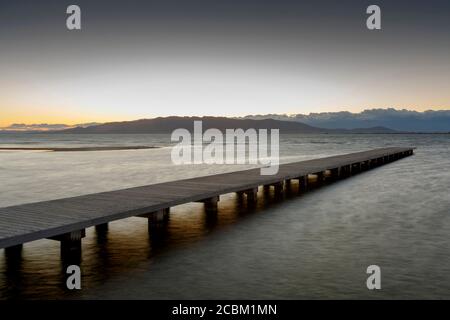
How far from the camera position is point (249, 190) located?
629 inches

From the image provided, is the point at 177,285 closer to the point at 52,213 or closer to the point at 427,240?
the point at 52,213

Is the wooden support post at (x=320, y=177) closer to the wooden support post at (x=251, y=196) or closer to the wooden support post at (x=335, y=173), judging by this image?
the wooden support post at (x=335, y=173)

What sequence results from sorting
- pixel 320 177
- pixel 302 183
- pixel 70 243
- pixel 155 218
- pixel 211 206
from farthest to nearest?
pixel 320 177
pixel 302 183
pixel 211 206
pixel 155 218
pixel 70 243

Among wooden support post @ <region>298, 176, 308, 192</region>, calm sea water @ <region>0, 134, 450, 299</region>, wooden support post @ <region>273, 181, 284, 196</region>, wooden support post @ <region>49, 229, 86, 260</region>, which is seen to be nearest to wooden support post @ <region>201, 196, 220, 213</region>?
calm sea water @ <region>0, 134, 450, 299</region>

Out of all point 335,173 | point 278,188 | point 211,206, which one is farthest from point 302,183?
point 211,206

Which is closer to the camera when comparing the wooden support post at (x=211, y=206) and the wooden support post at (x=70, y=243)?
the wooden support post at (x=70, y=243)

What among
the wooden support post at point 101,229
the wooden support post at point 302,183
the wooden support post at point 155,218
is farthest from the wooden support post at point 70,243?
the wooden support post at point 302,183

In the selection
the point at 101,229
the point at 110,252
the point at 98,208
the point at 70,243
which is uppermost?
the point at 98,208

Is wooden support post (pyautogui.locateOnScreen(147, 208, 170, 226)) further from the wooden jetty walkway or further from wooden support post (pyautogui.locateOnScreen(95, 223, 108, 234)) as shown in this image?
wooden support post (pyautogui.locateOnScreen(95, 223, 108, 234))

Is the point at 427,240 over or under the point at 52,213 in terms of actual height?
under

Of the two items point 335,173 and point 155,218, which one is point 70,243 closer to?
point 155,218

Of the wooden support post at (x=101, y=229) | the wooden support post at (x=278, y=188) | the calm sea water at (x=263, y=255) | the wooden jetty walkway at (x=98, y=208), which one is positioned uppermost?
the wooden jetty walkway at (x=98, y=208)
